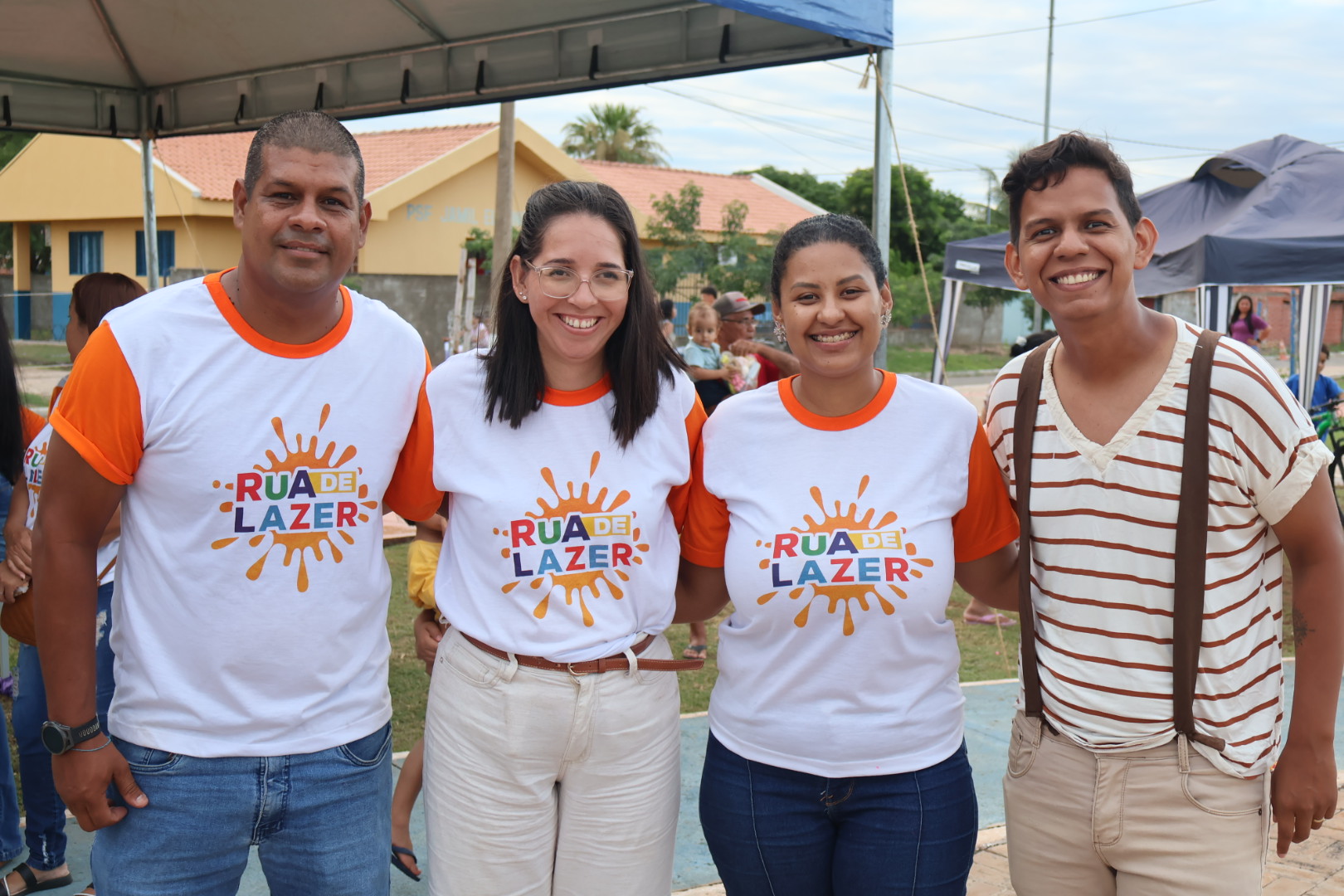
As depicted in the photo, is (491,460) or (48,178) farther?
(48,178)

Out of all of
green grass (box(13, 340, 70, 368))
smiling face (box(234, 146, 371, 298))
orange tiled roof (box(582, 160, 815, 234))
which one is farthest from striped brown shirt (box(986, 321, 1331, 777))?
orange tiled roof (box(582, 160, 815, 234))

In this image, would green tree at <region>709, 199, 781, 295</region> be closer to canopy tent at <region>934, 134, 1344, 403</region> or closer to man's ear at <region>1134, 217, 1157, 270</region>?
canopy tent at <region>934, 134, 1344, 403</region>

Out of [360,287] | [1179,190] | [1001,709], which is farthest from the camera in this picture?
[360,287]

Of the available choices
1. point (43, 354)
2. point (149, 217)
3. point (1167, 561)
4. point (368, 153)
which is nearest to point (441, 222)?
point (368, 153)

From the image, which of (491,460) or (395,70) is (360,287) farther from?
(491,460)

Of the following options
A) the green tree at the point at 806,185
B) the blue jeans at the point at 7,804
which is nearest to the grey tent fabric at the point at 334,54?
the blue jeans at the point at 7,804

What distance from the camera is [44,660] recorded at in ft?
6.97

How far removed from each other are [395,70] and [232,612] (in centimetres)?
485

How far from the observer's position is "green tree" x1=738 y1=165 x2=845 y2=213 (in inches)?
1613

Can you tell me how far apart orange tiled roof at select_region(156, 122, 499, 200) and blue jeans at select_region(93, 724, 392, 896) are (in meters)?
21.2

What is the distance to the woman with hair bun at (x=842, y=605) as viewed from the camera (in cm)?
226

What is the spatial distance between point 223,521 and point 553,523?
2.13ft

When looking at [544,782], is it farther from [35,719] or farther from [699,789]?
[35,719]

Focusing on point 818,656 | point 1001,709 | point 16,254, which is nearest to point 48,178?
point 16,254
